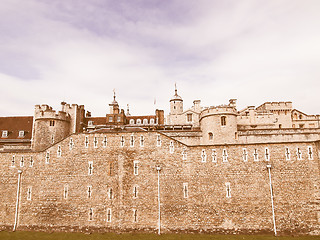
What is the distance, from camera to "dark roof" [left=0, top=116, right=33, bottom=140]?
4773 cm

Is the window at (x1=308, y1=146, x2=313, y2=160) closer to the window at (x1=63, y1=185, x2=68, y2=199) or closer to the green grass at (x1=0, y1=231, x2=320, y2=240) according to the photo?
the green grass at (x1=0, y1=231, x2=320, y2=240)

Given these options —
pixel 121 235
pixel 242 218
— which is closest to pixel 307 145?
pixel 242 218

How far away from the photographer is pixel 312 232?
2577 centimetres

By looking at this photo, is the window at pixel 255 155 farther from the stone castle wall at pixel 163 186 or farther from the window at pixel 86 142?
the window at pixel 86 142

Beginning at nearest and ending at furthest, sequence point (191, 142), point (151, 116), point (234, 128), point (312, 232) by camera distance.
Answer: point (312, 232)
point (234, 128)
point (191, 142)
point (151, 116)

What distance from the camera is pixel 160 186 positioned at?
28.9m

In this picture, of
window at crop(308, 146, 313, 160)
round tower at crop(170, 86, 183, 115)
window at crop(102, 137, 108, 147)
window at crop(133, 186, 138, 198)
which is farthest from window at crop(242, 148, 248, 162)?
round tower at crop(170, 86, 183, 115)

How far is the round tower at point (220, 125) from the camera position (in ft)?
120

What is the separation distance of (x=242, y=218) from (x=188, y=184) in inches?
268

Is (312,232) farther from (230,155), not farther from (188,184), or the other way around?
(188,184)

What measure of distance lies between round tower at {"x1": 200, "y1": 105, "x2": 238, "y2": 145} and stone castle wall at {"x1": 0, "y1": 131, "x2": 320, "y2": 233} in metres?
7.83

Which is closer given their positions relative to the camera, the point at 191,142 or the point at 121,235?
the point at 121,235

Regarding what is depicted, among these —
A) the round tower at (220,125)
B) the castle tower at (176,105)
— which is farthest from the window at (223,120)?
the castle tower at (176,105)

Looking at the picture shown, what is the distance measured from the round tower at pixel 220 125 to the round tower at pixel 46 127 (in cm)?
2435
